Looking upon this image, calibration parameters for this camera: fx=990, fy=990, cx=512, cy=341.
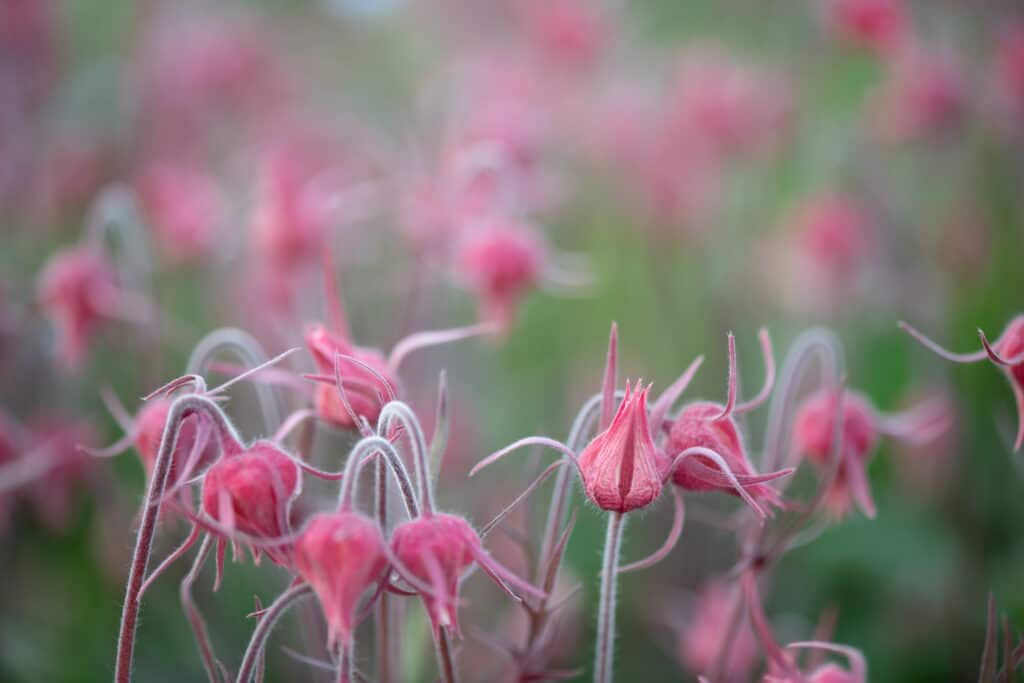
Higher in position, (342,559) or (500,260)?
(500,260)

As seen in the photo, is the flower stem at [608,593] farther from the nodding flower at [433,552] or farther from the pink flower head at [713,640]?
the pink flower head at [713,640]

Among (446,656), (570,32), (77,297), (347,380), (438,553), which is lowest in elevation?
(446,656)

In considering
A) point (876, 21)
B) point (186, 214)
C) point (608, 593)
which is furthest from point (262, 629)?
point (876, 21)

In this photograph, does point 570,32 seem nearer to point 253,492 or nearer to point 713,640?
point 713,640

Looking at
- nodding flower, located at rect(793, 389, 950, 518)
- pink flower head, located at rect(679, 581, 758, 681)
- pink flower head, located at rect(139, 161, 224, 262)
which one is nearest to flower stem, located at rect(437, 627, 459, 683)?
nodding flower, located at rect(793, 389, 950, 518)

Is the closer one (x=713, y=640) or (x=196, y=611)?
(x=196, y=611)
